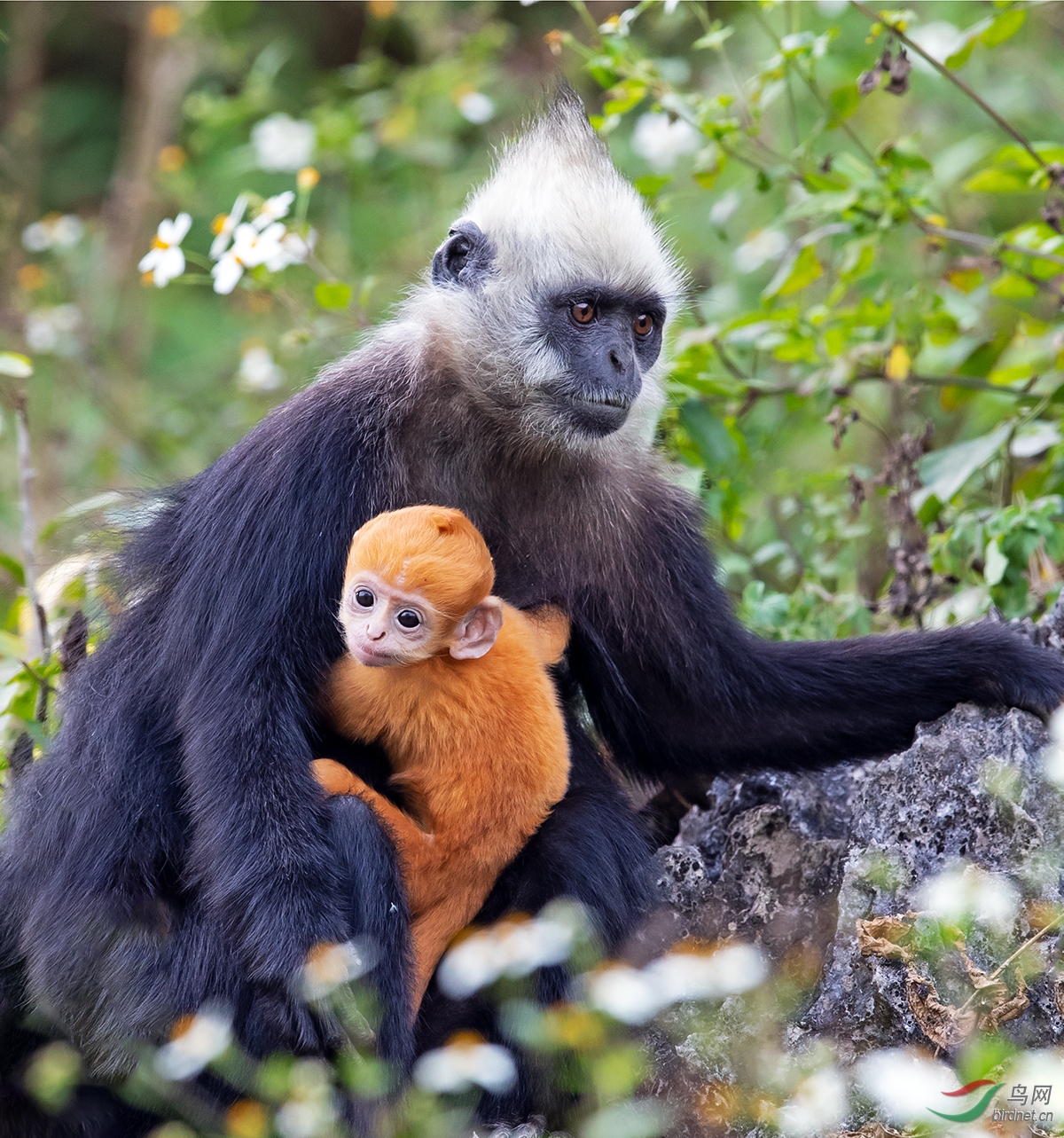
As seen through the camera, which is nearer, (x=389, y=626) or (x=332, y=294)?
(x=389, y=626)

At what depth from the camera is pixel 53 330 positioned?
7074 mm

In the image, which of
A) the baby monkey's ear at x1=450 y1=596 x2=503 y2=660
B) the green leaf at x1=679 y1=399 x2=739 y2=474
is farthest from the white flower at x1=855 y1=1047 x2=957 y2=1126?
the green leaf at x1=679 y1=399 x2=739 y2=474

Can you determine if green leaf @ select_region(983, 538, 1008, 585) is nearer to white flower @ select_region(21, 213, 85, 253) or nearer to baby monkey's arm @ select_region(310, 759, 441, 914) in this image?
baby monkey's arm @ select_region(310, 759, 441, 914)

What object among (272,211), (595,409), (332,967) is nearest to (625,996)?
(332,967)

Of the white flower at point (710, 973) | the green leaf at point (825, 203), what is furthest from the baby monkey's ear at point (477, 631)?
the green leaf at point (825, 203)

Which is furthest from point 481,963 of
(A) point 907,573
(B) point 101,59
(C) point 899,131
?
(B) point 101,59

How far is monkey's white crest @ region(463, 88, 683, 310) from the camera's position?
3.62 meters

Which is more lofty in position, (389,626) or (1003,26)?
Result: (1003,26)

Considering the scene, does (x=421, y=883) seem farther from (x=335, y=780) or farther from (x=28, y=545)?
(x=28, y=545)

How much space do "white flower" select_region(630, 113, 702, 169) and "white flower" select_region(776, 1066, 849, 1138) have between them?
368cm

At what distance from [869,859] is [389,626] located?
122 cm

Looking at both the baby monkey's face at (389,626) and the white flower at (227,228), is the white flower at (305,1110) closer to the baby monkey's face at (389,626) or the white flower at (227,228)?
the baby monkey's face at (389,626)

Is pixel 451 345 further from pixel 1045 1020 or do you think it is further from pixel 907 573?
pixel 1045 1020

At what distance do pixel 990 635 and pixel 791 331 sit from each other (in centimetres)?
138
